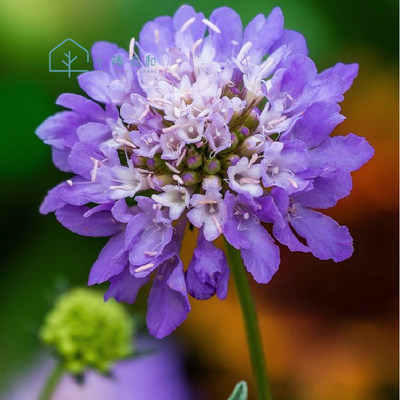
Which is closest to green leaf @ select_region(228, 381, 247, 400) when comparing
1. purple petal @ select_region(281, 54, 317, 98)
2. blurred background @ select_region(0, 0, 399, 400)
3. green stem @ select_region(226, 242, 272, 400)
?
green stem @ select_region(226, 242, 272, 400)

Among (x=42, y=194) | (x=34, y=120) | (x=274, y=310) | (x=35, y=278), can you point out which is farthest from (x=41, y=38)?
(x=274, y=310)

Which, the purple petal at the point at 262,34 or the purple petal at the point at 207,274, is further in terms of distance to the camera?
the purple petal at the point at 262,34

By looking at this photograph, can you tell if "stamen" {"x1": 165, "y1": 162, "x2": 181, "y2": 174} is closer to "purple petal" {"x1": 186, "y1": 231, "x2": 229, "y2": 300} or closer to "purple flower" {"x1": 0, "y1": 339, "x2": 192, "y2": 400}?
"purple petal" {"x1": 186, "y1": 231, "x2": 229, "y2": 300}

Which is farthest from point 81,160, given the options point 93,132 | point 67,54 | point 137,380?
point 137,380

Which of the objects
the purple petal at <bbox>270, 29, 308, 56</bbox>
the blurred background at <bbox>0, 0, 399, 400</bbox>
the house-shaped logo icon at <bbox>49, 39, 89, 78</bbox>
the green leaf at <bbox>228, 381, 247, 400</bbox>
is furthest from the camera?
the blurred background at <bbox>0, 0, 399, 400</bbox>

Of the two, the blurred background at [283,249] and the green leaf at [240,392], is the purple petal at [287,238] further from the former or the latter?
the blurred background at [283,249]

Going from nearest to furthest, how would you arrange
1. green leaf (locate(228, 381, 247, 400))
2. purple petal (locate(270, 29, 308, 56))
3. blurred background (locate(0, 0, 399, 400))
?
green leaf (locate(228, 381, 247, 400))
purple petal (locate(270, 29, 308, 56))
blurred background (locate(0, 0, 399, 400))

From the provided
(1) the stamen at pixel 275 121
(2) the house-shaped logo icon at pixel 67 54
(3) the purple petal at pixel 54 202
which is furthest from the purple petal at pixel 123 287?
(2) the house-shaped logo icon at pixel 67 54
